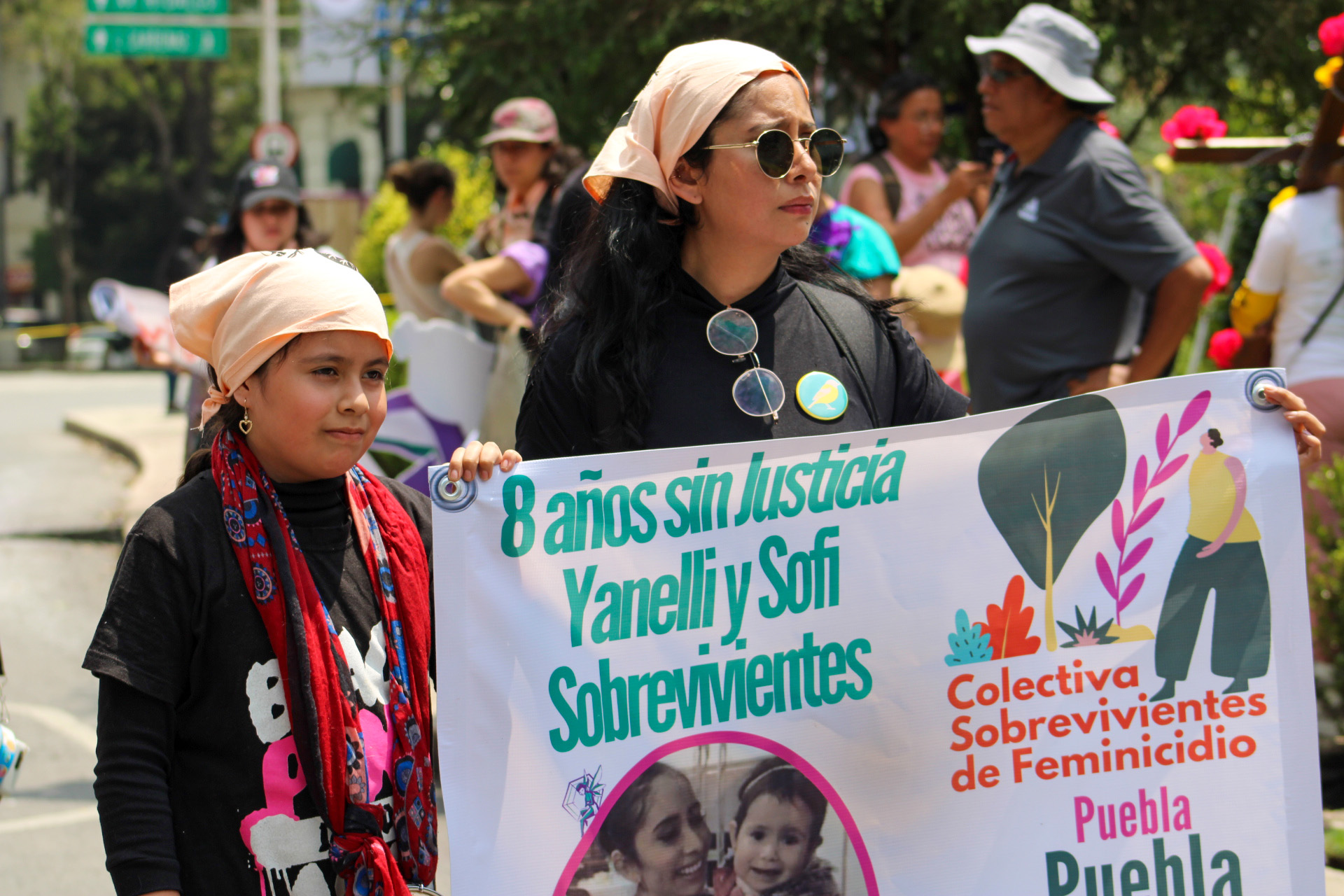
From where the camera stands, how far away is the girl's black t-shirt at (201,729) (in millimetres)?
1988

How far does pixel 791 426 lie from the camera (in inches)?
91.9

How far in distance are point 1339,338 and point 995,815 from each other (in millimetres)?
2884

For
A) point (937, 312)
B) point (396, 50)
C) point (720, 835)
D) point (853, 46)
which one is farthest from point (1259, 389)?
Answer: point (396, 50)

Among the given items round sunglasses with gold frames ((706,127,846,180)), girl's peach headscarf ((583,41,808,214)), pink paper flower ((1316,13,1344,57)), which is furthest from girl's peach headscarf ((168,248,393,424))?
pink paper flower ((1316,13,1344,57))

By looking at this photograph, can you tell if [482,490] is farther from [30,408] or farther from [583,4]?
[30,408]

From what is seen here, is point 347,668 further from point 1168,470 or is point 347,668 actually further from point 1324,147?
point 1324,147

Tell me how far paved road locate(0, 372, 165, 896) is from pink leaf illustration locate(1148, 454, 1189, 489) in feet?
10.9

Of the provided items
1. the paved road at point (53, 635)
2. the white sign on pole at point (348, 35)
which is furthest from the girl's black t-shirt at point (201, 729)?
the white sign on pole at point (348, 35)

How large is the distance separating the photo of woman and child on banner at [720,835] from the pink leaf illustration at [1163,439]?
2.64ft

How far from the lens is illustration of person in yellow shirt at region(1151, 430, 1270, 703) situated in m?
2.28

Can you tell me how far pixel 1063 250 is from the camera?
13.3 feet

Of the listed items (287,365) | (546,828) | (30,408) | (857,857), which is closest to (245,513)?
(287,365)

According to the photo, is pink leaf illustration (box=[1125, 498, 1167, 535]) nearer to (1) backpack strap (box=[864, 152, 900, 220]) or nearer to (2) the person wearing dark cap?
(1) backpack strap (box=[864, 152, 900, 220])

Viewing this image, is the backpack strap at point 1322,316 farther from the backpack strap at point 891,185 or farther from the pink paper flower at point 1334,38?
the backpack strap at point 891,185
